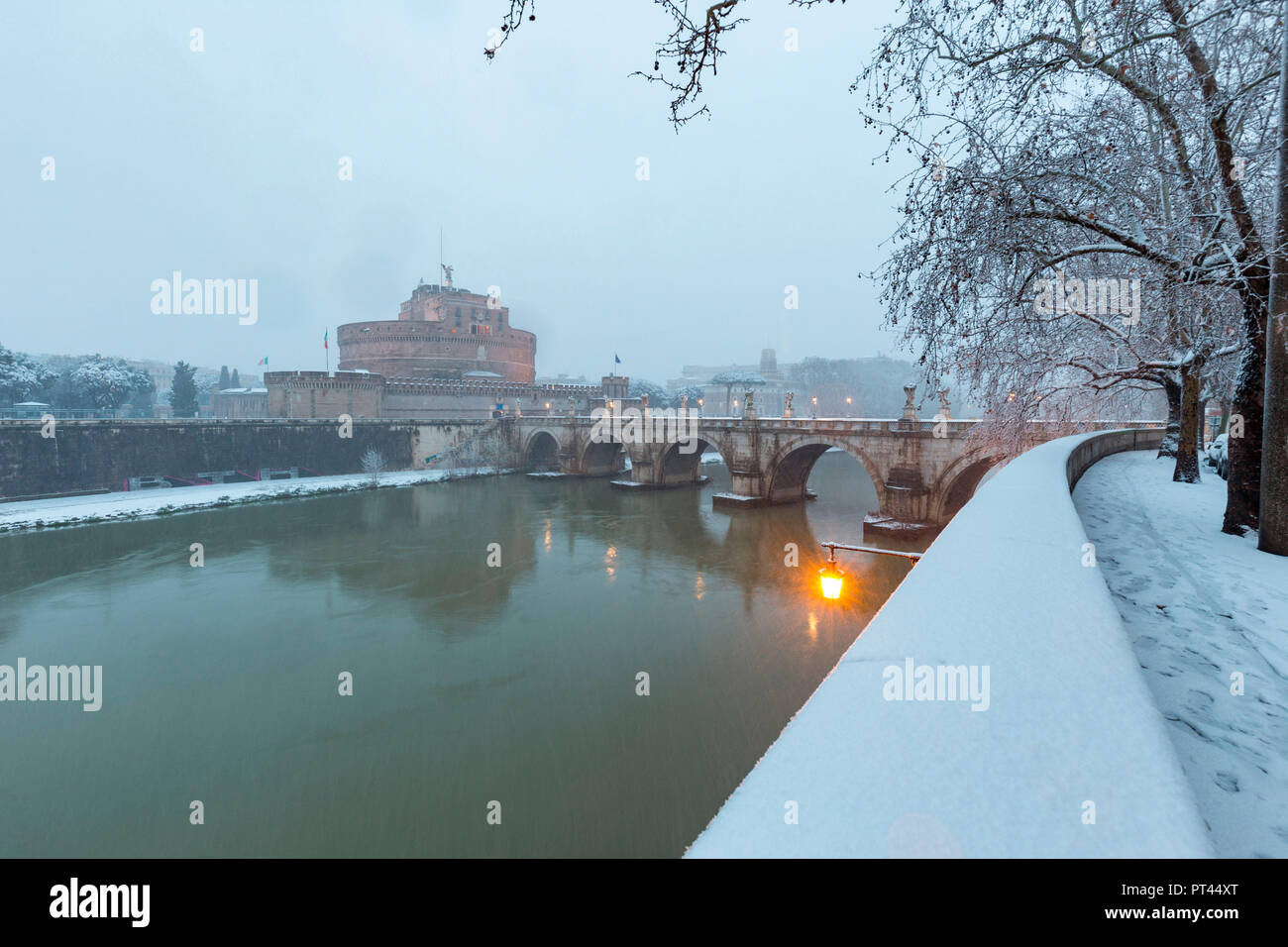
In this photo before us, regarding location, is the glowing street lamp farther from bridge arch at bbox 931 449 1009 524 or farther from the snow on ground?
bridge arch at bbox 931 449 1009 524

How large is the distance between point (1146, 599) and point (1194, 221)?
444 centimetres

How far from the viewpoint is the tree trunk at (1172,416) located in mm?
11688

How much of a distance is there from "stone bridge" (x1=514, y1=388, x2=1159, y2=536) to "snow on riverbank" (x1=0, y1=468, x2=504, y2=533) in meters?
12.2

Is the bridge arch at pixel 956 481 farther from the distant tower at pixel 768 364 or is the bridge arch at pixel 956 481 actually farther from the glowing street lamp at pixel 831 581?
the distant tower at pixel 768 364

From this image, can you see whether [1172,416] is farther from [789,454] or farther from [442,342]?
[442,342]

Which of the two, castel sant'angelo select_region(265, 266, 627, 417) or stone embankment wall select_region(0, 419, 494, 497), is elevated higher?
castel sant'angelo select_region(265, 266, 627, 417)

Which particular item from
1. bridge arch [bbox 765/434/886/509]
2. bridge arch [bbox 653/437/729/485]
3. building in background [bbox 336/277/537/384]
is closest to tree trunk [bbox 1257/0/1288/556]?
bridge arch [bbox 765/434/886/509]

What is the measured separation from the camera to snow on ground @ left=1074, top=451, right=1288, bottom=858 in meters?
1.74

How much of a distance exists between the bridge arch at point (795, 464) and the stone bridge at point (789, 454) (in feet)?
0.17

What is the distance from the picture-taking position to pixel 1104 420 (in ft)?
71.4

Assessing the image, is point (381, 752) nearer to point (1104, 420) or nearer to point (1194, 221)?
point (1194, 221)

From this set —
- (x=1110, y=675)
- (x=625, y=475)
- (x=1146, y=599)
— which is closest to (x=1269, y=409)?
(x=1146, y=599)

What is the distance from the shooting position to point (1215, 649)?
281 centimetres

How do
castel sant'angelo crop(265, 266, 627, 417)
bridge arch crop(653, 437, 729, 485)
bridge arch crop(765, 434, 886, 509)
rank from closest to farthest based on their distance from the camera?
bridge arch crop(765, 434, 886, 509), bridge arch crop(653, 437, 729, 485), castel sant'angelo crop(265, 266, 627, 417)
